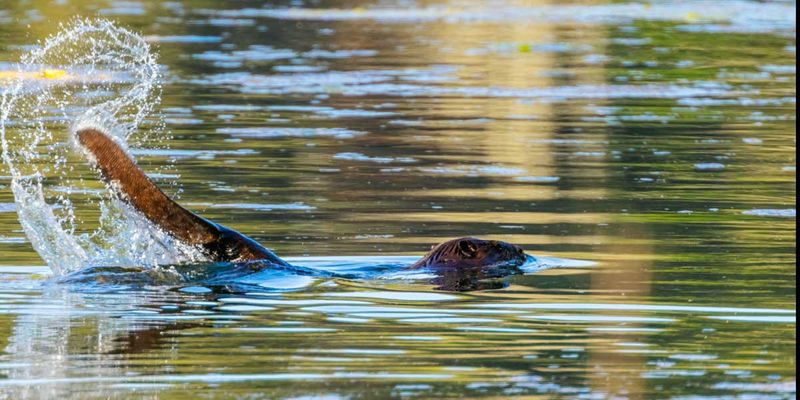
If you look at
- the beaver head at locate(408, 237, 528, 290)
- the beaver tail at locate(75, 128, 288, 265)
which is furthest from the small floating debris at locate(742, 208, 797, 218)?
the beaver tail at locate(75, 128, 288, 265)

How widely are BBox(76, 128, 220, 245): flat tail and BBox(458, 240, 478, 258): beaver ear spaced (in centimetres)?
200

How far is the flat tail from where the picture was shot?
9859 mm

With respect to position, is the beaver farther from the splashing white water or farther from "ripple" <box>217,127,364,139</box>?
"ripple" <box>217,127,364,139</box>

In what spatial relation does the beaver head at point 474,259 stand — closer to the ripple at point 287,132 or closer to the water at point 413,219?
the water at point 413,219

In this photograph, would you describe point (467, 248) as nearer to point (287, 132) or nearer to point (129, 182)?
point (129, 182)

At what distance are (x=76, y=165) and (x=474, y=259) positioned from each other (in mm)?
6609

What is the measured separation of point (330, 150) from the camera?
60.8 feet

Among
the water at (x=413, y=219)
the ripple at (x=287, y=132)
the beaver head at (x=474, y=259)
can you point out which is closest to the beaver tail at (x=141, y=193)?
the water at (x=413, y=219)

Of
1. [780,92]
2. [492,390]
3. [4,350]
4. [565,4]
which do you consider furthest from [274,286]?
[565,4]

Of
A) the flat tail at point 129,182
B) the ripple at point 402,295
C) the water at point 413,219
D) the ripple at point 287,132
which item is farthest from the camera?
the ripple at point 287,132

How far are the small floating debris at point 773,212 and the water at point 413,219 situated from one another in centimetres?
8

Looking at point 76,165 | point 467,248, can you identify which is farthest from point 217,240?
point 76,165

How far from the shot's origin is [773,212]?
14156 mm

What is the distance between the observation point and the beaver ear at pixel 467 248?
38.0ft
